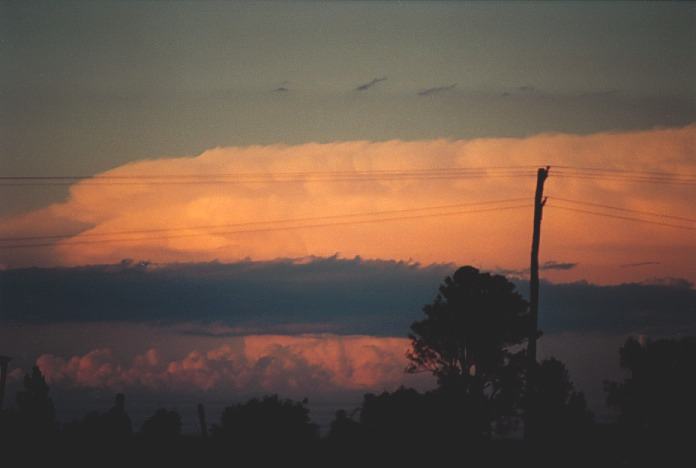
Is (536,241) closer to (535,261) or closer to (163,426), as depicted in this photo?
(535,261)

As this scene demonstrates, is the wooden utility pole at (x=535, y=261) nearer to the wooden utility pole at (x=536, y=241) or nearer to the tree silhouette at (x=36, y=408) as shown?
the wooden utility pole at (x=536, y=241)

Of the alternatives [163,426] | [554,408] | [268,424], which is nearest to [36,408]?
[163,426]

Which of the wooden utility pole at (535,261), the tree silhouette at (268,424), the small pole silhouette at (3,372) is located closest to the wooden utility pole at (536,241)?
the wooden utility pole at (535,261)

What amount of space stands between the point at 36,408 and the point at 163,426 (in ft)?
40.5

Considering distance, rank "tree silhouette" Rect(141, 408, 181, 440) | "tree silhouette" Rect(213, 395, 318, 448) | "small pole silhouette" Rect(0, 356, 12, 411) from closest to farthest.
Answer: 1. "tree silhouette" Rect(213, 395, 318, 448)
2. "tree silhouette" Rect(141, 408, 181, 440)
3. "small pole silhouette" Rect(0, 356, 12, 411)

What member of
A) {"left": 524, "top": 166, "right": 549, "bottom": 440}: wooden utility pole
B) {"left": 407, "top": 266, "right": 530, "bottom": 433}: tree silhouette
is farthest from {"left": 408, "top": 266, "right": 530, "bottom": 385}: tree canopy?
{"left": 524, "top": 166, "right": 549, "bottom": 440}: wooden utility pole

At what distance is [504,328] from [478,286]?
10.6 ft

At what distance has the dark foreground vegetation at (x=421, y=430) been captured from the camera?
1649 inches

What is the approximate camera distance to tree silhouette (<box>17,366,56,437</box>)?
49.5 metres

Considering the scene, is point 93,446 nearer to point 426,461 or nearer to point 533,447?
point 426,461

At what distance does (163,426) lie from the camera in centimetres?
4844

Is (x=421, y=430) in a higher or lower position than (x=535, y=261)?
lower

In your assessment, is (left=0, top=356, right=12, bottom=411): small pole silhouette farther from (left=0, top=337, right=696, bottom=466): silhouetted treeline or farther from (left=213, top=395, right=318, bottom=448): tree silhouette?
(left=213, top=395, right=318, bottom=448): tree silhouette

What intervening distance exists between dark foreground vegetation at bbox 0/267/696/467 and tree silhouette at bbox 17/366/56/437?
0.23ft
